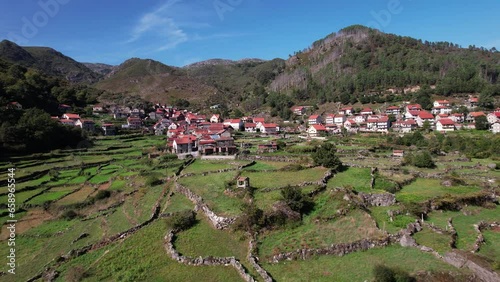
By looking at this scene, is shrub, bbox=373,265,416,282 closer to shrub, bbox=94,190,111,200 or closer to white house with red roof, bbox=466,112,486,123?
shrub, bbox=94,190,111,200

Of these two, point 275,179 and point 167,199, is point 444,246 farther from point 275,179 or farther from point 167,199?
point 167,199

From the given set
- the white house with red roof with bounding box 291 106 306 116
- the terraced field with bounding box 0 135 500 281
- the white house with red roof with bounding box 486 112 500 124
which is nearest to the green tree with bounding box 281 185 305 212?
the terraced field with bounding box 0 135 500 281

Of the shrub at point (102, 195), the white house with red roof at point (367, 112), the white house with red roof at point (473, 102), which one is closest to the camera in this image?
the shrub at point (102, 195)

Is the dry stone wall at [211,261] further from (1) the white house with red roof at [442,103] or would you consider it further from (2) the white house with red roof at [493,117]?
(1) the white house with red roof at [442,103]

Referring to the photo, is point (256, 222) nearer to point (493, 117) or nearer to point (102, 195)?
point (102, 195)

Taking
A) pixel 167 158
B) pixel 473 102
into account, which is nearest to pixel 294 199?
pixel 167 158

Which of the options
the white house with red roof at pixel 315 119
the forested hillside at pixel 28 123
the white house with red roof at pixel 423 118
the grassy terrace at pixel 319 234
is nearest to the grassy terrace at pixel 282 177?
the grassy terrace at pixel 319 234
